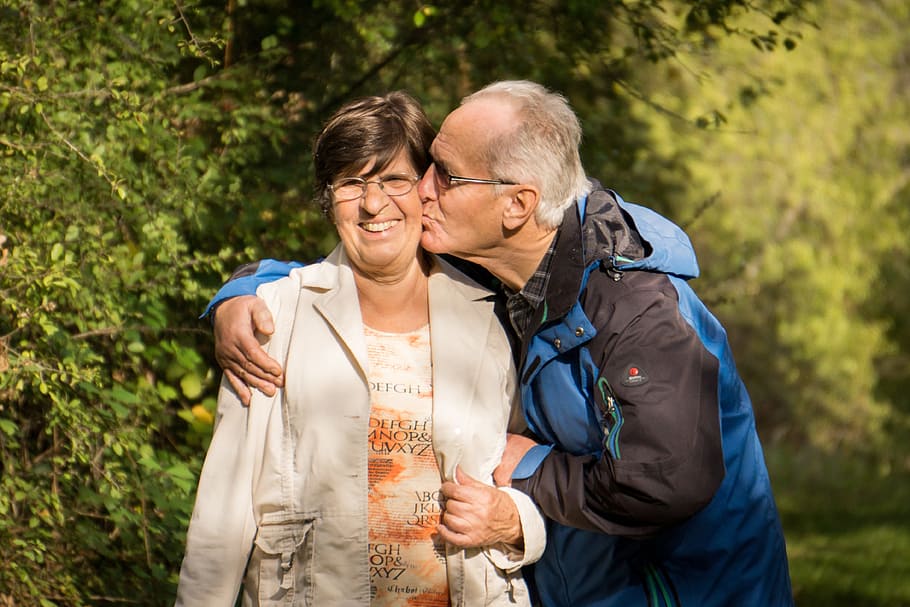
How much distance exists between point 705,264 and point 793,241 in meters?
1.62

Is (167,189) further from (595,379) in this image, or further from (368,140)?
(595,379)

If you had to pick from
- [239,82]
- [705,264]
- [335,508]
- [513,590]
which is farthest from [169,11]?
[705,264]

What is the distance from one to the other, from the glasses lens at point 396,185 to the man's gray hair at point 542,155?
0.79 ft

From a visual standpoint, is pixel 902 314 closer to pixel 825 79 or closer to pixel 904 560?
pixel 825 79

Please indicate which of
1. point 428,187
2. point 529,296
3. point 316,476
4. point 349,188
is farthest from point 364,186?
point 316,476

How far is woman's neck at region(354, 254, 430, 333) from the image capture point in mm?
3033

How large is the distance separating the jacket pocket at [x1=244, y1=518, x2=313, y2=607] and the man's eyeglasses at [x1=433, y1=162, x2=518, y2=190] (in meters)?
0.96

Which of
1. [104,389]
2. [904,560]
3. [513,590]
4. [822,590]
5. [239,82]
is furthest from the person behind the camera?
[904,560]

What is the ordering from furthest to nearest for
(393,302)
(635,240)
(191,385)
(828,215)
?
1. (828,215)
2. (191,385)
3. (393,302)
4. (635,240)

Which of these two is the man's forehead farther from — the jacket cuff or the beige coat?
the jacket cuff

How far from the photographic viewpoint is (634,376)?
2520 mm

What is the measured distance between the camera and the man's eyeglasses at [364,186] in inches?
118

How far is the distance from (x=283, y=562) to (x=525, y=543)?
0.62m

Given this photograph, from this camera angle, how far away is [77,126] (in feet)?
12.2
